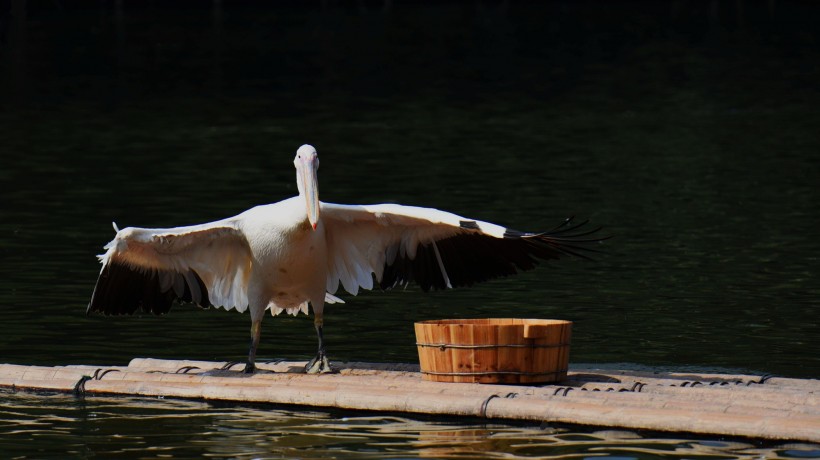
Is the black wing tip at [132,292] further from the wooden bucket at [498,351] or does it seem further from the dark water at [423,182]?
the wooden bucket at [498,351]

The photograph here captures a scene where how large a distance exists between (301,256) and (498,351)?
1655mm

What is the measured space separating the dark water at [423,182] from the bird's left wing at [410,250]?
144 cm

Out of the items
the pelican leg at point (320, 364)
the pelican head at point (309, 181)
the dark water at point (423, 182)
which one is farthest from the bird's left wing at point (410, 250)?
the dark water at point (423, 182)

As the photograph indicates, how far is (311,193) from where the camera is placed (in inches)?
464

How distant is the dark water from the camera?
11445 mm

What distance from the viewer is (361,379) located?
11.7 meters

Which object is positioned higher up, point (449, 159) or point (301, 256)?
point (449, 159)

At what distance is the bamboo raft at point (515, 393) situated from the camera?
397 inches

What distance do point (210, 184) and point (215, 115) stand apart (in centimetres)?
1175

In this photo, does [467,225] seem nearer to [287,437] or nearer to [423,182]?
[287,437]

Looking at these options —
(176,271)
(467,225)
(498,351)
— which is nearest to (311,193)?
(467,225)

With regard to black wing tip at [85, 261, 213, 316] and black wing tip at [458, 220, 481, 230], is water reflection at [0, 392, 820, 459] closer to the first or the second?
black wing tip at [85, 261, 213, 316]

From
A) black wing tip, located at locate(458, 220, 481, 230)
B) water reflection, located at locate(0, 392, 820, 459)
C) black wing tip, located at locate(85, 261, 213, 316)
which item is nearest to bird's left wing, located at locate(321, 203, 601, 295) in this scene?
black wing tip, located at locate(458, 220, 481, 230)

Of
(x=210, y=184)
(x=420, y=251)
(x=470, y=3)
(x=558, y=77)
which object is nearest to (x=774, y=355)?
(x=420, y=251)
